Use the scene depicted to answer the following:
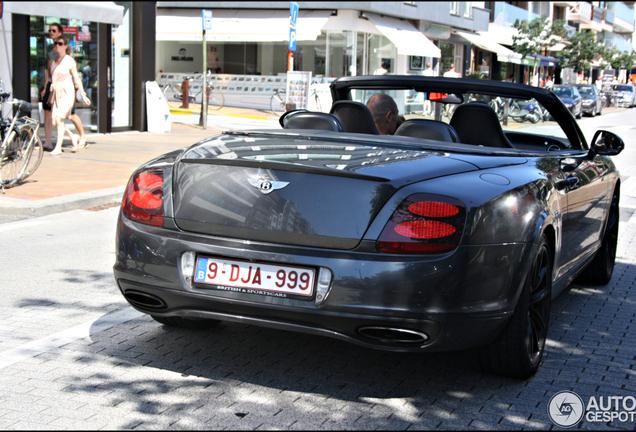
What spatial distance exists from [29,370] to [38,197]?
5887 millimetres

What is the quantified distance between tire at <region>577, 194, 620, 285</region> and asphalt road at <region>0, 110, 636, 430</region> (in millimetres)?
627

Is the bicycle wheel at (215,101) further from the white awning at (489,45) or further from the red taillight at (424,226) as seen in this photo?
the red taillight at (424,226)

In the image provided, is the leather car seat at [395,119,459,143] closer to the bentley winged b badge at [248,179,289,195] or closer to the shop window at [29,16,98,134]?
the bentley winged b badge at [248,179,289,195]

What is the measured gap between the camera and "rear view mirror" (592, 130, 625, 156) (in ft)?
16.9

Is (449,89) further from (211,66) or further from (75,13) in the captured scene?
(211,66)

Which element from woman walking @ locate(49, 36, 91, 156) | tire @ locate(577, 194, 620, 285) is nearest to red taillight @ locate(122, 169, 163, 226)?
tire @ locate(577, 194, 620, 285)

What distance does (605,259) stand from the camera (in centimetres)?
585

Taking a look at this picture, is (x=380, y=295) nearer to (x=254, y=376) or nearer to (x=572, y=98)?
(x=254, y=376)

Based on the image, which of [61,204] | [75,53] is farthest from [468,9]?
[61,204]

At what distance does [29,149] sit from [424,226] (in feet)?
25.1

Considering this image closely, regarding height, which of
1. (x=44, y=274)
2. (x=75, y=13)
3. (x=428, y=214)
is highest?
(x=75, y=13)

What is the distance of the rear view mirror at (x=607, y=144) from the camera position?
516 cm

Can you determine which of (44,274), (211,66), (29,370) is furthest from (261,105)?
(29,370)

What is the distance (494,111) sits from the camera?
179 inches
